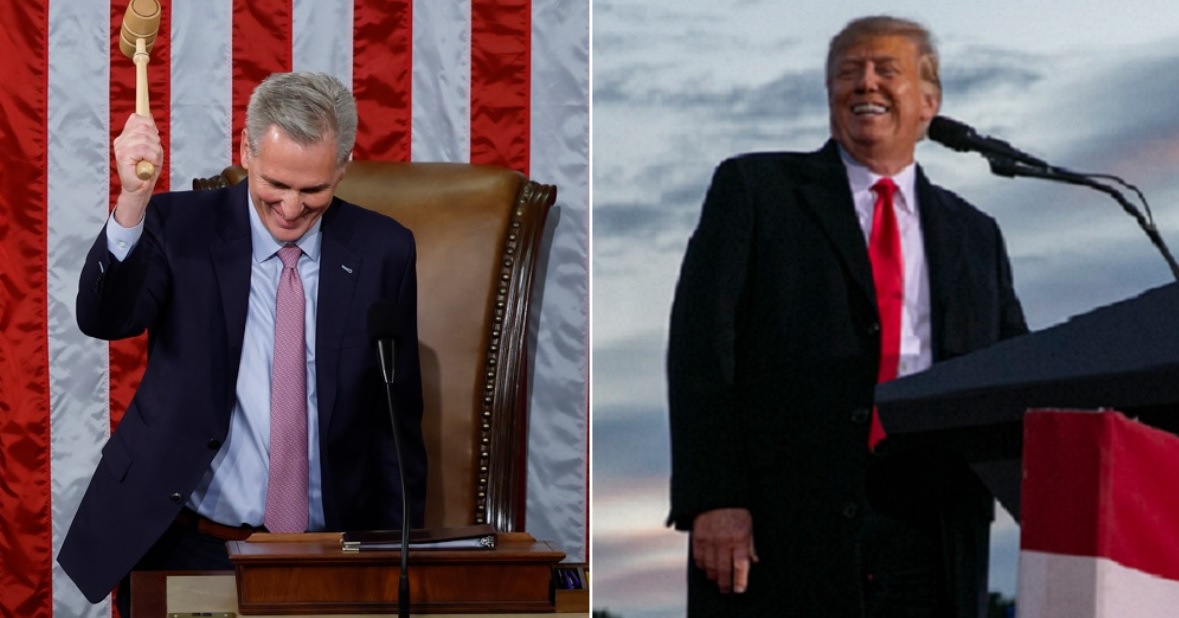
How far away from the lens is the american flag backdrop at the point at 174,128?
10.2 ft

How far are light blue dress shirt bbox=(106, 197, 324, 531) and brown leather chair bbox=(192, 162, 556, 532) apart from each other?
362 millimetres

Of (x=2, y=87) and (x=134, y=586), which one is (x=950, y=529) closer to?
(x=134, y=586)

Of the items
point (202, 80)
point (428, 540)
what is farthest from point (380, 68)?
point (428, 540)

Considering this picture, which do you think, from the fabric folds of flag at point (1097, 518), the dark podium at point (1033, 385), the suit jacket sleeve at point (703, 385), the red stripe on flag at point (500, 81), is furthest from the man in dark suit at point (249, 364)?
the fabric folds of flag at point (1097, 518)

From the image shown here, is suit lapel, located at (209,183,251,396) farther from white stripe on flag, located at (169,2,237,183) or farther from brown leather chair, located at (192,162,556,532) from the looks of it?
white stripe on flag, located at (169,2,237,183)

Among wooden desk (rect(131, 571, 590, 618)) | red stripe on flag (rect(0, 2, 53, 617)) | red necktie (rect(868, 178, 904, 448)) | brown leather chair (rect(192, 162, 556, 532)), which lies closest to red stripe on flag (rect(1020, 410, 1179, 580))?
red necktie (rect(868, 178, 904, 448))

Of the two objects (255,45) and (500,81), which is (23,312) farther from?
(500,81)

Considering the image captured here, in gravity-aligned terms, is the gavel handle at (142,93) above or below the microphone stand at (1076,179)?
above

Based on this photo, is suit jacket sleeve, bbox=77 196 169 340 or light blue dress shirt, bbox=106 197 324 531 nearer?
suit jacket sleeve, bbox=77 196 169 340

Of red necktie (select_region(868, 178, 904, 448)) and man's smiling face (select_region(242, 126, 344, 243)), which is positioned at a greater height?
man's smiling face (select_region(242, 126, 344, 243))

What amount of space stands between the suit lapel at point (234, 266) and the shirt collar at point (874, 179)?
1666mm

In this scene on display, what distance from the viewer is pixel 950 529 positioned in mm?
1097

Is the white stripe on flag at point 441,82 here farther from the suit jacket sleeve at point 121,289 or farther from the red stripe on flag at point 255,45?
the suit jacket sleeve at point 121,289

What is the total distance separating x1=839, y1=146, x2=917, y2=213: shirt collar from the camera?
1.14m
